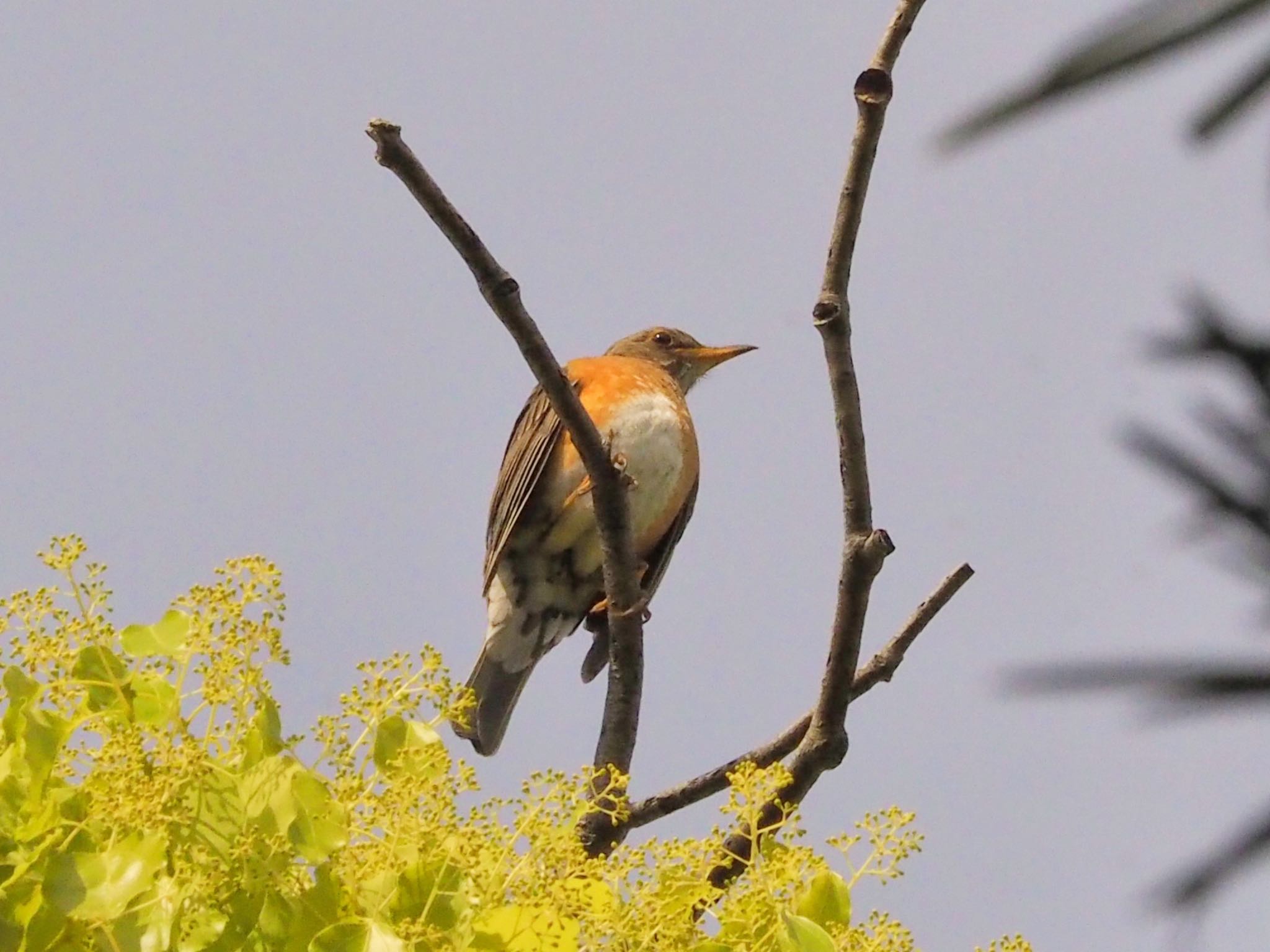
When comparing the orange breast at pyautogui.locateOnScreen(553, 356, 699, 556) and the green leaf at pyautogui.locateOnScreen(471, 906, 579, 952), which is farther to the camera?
the orange breast at pyautogui.locateOnScreen(553, 356, 699, 556)

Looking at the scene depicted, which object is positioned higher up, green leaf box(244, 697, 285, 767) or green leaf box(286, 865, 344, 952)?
green leaf box(244, 697, 285, 767)

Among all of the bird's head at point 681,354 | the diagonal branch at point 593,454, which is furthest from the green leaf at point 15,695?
the bird's head at point 681,354

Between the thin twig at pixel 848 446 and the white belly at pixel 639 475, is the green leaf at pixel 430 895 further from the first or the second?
the white belly at pixel 639 475

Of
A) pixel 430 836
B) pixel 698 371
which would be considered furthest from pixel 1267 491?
pixel 698 371

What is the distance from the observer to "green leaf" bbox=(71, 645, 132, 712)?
7.38 ft

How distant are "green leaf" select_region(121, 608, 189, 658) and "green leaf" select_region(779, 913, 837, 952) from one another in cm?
95

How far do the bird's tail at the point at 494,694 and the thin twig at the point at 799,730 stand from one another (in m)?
2.40

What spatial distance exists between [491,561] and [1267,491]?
19.1 ft

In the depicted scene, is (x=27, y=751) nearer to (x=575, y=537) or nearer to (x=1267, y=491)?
(x=1267, y=491)

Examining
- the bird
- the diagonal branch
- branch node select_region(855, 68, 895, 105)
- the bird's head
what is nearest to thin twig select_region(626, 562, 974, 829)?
the diagonal branch

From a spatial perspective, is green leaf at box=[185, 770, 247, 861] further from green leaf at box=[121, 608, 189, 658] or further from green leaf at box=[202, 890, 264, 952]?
green leaf at box=[121, 608, 189, 658]

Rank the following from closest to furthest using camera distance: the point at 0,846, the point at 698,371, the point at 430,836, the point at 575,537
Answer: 1. the point at 0,846
2. the point at 430,836
3. the point at 575,537
4. the point at 698,371

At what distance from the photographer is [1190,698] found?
985 mm

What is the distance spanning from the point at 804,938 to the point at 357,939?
1.97ft
